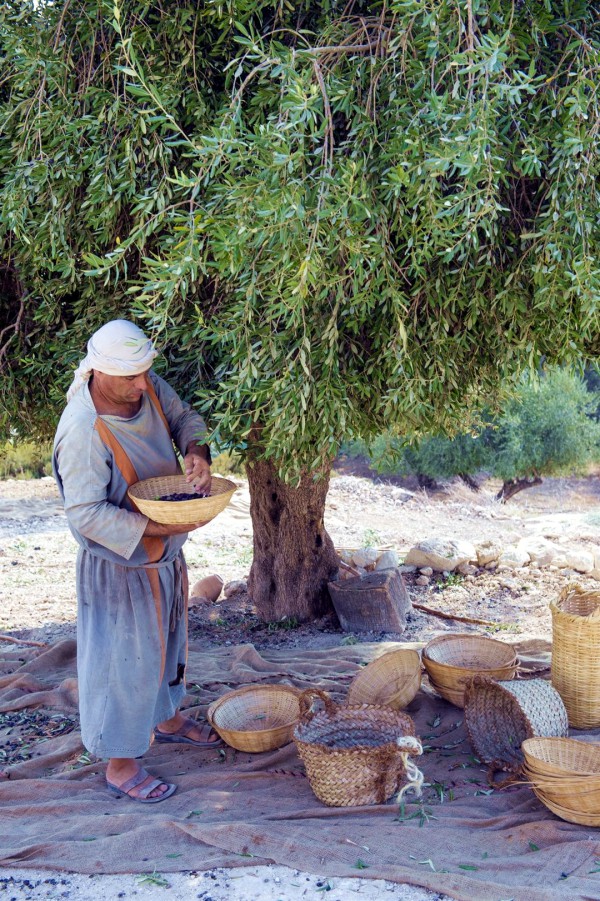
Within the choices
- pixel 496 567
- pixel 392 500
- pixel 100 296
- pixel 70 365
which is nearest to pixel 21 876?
pixel 70 365

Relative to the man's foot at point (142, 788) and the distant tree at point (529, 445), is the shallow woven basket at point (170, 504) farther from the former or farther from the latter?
the distant tree at point (529, 445)

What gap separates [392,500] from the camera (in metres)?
14.5

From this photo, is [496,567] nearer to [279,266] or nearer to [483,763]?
[483,763]

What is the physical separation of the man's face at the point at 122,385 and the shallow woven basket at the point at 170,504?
16.9 inches

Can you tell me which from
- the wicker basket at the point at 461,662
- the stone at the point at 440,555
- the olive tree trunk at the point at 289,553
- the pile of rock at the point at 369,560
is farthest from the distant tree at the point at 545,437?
the wicker basket at the point at 461,662

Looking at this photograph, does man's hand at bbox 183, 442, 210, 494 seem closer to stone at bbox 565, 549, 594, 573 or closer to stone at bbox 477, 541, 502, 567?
stone at bbox 477, 541, 502, 567

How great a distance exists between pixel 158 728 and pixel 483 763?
5.90 ft

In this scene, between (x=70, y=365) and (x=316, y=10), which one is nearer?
(x=316, y=10)

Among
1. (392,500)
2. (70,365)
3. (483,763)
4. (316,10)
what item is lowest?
(392,500)

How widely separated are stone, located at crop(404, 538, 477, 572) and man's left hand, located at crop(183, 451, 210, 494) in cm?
513

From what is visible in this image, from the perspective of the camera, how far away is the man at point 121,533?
3830mm

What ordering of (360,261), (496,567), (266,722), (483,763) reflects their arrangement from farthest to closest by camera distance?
1. (496,567)
2. (266,722)
3. (483,763)
4. (360,261)

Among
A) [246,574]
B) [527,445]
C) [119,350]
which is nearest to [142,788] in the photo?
[119,350]

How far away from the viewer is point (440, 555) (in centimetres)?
884
